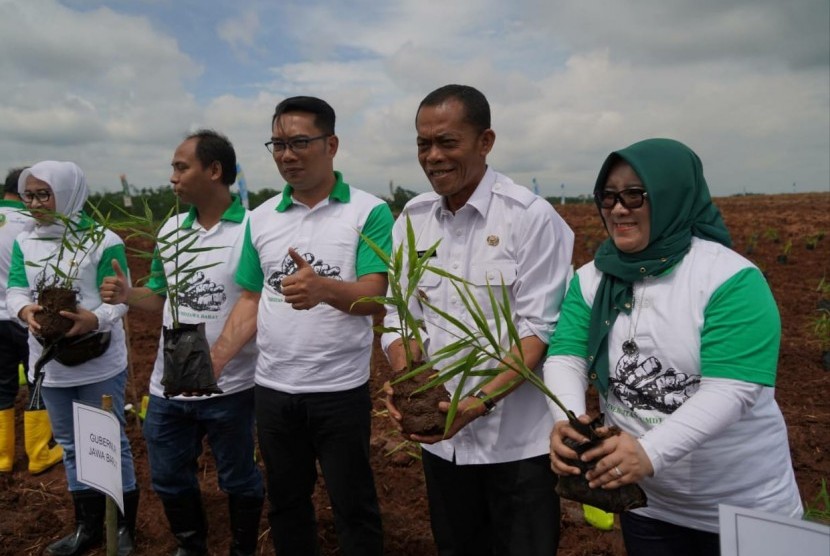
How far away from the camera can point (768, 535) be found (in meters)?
1.10

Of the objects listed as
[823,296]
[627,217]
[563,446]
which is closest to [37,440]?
[563,446]

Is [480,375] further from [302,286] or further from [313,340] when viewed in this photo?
[313,340]

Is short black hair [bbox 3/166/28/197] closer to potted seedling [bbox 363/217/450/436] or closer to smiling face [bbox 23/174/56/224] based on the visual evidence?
smiling face [bbox 23/174/56/224]

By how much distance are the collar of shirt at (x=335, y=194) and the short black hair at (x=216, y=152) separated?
466 mm

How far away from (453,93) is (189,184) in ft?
4.53

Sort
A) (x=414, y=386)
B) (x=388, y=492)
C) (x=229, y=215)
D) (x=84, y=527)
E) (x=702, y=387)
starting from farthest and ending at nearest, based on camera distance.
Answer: (x=388, y=492) < (x=84, y=527) < (x=229, y=215) < (x=414, y=386) < (x=702, y=387)

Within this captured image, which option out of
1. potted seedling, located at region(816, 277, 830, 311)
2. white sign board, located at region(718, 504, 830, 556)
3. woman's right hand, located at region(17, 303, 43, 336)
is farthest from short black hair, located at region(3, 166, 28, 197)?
potted seedling, located at region(816, 277, 830, 311)

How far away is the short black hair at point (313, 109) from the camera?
7.94ft

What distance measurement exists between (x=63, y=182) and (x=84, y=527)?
1714 millimetres

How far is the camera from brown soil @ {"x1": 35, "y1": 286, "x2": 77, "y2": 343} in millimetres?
2582

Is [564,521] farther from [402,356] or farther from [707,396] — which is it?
[707,396]

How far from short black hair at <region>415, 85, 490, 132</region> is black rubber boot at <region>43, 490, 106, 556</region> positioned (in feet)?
8.20

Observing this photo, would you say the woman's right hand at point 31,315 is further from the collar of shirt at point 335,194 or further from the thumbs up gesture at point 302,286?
the thumbs up gesture at point 302,286

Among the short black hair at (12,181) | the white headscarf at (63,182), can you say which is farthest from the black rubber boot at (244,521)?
the short black hair at (12,181)
